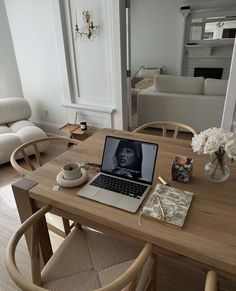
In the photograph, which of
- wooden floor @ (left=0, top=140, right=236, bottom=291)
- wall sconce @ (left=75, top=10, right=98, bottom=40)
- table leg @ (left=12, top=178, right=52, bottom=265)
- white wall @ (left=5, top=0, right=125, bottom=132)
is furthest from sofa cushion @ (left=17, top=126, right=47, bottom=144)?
table leg @ (left=12, top=178, right=52, bottom=265)

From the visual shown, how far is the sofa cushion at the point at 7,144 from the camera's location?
269cm

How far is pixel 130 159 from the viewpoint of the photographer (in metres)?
1.08

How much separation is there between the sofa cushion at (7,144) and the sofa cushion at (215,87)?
9.13ft

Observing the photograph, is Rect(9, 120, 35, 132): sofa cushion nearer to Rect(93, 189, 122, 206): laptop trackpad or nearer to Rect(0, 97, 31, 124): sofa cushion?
Rect(0, 97, 31, 124): sofa cushion

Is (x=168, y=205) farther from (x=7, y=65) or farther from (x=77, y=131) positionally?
(x=7, y=65)

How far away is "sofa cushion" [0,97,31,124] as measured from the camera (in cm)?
315

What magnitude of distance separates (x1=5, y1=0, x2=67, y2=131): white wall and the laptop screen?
8.18ft

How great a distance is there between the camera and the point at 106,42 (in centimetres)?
266

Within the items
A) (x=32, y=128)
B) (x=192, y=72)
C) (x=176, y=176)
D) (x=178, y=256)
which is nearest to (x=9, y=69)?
(x=32, y=128)

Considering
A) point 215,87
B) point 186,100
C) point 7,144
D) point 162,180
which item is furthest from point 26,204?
point 215,87

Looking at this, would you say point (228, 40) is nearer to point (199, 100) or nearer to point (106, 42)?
point (199, 100)

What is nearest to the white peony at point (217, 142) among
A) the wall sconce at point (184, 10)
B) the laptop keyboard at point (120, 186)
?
the laptop keyboard at point (120, 186)

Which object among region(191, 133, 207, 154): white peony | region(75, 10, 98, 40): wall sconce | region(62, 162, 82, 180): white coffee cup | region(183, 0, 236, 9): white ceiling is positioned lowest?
region(62, 162, 82, 180): white coffee cup

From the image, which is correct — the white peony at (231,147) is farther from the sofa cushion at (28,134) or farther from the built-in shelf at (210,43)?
the built-in shelf at (210,43)
